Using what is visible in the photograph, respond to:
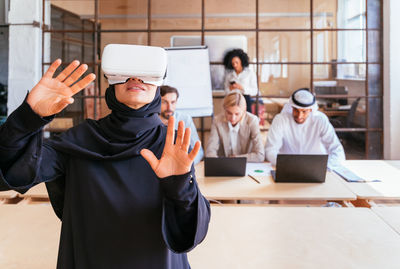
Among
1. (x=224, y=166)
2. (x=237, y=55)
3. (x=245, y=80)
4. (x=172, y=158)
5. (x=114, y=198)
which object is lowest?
(x=224, y=166)

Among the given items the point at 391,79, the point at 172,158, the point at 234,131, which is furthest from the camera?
the point at 391,79

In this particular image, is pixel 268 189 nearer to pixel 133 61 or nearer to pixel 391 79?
pixel 133 61

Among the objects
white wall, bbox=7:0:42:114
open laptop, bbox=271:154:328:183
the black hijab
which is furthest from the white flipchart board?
the black hijab

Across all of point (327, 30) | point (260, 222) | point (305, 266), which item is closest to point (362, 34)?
point (327, 30)

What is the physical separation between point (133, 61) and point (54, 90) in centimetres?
23

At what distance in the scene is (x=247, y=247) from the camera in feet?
5.20

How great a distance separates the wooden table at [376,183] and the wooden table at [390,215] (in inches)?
6.4

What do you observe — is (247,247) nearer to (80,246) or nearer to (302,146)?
(80,246)

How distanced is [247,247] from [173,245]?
746mm

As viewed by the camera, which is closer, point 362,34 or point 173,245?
point 173,245

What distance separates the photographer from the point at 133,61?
39.4 inches

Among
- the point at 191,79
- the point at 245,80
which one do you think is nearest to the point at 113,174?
the point at 191,79

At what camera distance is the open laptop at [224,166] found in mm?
2514

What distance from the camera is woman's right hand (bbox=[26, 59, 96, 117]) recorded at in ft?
2.99
